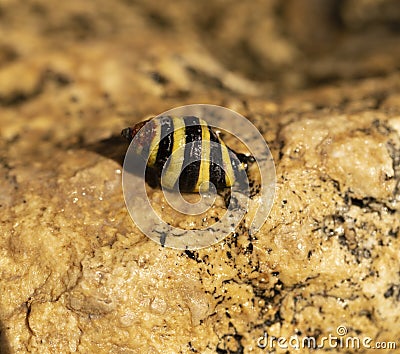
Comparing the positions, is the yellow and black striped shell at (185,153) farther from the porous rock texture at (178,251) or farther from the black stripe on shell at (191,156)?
the porous rock texture at (178,251)

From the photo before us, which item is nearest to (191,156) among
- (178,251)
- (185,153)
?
(185,153)

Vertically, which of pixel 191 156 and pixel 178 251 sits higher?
pixel 191 156

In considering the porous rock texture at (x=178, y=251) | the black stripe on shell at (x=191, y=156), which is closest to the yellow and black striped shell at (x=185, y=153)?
the black stripe on shell at (x=191, y=156)

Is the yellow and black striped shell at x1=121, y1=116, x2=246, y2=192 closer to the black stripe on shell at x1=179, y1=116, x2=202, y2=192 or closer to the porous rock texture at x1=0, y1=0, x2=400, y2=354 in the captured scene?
the black stripe on shell at x1=179, y1=116, x2=202, y2=192

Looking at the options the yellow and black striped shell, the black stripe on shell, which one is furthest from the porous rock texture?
the black stripe on shell

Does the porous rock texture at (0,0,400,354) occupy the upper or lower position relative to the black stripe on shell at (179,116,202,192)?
lower

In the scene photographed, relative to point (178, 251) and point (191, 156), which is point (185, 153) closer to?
point (191, 156)
